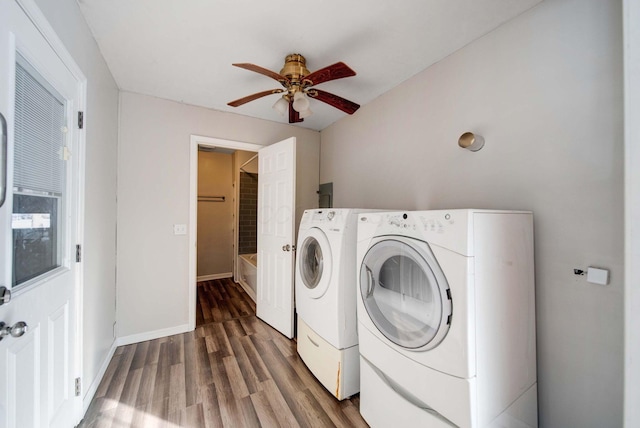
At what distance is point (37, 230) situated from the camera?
111 cm

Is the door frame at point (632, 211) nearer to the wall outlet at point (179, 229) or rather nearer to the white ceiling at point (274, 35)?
the white ceiling at point (274, 35)

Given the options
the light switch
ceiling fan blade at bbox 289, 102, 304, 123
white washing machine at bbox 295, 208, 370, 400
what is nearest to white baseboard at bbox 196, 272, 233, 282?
white washing machine at bbox 295, 208, 370, 400

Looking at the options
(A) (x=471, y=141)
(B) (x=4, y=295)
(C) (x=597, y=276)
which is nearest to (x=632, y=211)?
(C) (x=597, y=276)

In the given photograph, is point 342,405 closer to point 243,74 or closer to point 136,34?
point 243,74

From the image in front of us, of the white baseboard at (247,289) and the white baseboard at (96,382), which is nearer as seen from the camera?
the white baseboard at (96,382)

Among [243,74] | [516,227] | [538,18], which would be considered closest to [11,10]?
[243,74]

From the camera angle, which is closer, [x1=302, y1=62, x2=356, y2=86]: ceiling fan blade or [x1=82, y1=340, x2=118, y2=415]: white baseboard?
[x1=302, y1=62, x2=356, y2=86]: ceiling fan blade

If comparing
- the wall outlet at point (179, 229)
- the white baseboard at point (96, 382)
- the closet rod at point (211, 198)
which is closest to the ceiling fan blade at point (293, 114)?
the wall outlet at point (179, 229)

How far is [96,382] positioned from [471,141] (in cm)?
305

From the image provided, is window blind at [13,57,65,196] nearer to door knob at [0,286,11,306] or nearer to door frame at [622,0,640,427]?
door knob at [0,286,11,306]

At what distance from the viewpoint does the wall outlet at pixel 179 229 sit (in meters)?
2.56

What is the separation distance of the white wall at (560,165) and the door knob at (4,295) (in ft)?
7.33

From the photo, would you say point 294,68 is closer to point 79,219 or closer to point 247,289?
point 79,219

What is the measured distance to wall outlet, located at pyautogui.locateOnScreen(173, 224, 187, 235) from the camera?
8.39 ft
